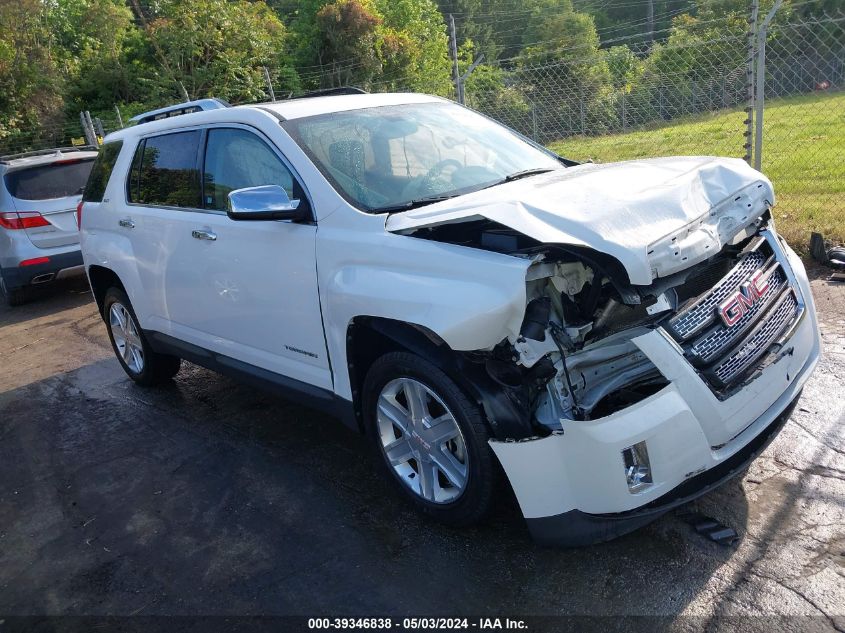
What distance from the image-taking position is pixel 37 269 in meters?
8.91

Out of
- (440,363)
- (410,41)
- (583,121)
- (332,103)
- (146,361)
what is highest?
(410,41)

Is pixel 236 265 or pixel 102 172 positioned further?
pixel 102 172

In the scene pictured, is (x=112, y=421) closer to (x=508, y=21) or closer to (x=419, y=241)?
(x=419, y=241)

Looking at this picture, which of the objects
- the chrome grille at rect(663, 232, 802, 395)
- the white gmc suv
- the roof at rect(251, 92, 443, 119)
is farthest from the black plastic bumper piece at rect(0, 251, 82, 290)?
the chrome grille at rect(663, 232, 802, 395)

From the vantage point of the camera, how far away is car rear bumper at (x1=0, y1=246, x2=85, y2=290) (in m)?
8.88

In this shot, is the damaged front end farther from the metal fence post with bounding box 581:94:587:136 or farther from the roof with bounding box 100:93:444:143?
the metal fence post with bounding box 581:94:587:136

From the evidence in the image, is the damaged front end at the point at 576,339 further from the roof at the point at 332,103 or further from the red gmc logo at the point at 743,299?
the roof at the point at 332,103

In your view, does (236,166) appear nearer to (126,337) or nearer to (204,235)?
(204,235)

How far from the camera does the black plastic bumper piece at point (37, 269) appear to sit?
8.88 metres

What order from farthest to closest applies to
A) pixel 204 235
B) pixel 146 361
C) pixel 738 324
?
pixel 146 361 → pixel 204 235 → pixel 738 324

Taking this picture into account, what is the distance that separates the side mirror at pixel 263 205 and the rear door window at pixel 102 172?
2.43m

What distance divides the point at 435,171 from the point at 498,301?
138 cm

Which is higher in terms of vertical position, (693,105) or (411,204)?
(411,204)

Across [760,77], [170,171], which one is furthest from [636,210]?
[760,77]
